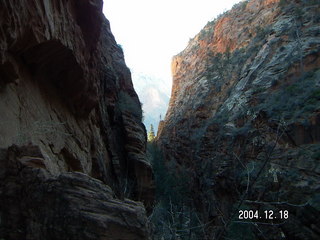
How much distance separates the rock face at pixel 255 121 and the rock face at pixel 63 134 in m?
2.45

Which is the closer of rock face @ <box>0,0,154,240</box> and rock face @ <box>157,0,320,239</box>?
rock face @ <box>0,0,154,240</box>

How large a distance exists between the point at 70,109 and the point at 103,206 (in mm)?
7530

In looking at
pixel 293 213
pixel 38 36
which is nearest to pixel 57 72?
pixel 38 36

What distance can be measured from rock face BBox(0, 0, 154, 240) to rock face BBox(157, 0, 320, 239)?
245 centimetres

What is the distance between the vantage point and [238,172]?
58.7 feet

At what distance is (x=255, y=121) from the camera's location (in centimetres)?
1867

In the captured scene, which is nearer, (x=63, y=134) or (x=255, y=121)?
(x=63, y=134)

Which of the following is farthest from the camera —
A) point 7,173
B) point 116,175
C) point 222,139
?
point 222,139

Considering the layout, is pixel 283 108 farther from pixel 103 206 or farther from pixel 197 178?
pixel 103 206

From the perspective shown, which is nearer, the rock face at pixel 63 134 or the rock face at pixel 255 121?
the rock face at pixel 63 134

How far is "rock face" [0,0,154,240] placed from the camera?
14.7 feet

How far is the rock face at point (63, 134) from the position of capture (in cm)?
448

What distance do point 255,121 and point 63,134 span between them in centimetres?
1141

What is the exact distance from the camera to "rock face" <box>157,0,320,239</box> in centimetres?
1362
